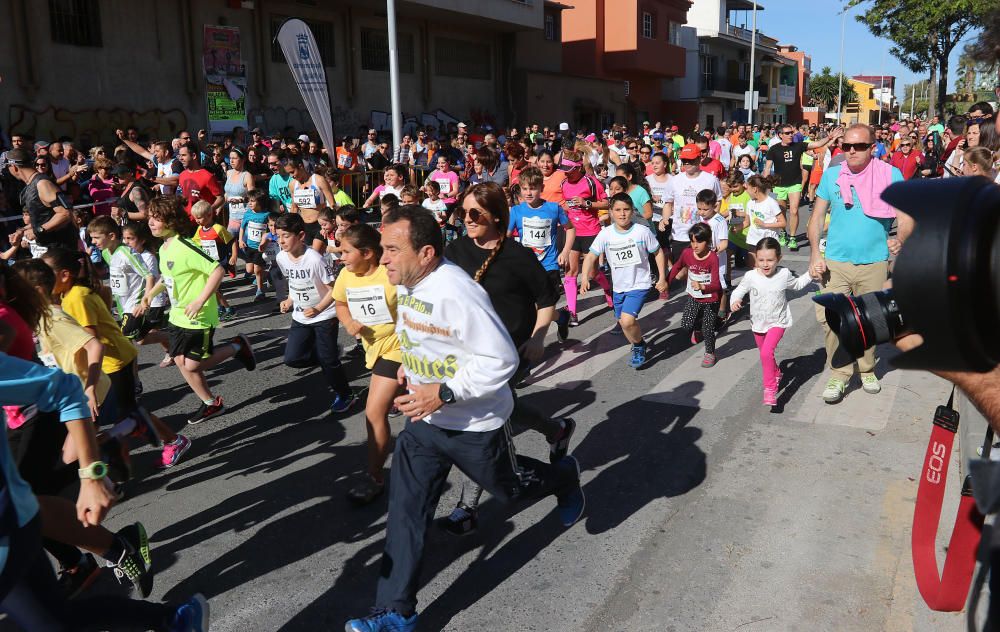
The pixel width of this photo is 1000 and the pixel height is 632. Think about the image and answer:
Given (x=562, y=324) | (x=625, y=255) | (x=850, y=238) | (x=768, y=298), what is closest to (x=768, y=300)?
(x=768, y=298)

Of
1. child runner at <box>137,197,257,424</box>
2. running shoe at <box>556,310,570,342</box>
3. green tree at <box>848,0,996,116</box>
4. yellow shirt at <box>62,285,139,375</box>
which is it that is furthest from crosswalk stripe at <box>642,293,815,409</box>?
green tree at <box>848,0,996,116</box>

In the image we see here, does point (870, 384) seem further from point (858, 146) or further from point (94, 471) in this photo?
point (94, 471)

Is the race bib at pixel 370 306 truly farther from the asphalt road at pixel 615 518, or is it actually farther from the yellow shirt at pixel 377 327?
the asphalt road at pixel 615 518

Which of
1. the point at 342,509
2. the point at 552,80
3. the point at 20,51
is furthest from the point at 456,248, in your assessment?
the point at 552,80

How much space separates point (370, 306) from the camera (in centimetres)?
514

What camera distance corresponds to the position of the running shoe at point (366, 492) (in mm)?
4695

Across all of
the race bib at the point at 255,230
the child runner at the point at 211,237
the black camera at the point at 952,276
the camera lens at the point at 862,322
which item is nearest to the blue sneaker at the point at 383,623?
the camera lens at the point at 862,322

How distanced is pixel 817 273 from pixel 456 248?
3.01 m

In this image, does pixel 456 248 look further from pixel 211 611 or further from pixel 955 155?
pixel 955 155

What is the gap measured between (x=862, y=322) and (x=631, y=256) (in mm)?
5666

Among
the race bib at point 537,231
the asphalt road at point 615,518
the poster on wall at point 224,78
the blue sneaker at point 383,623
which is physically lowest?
the asphalt road at point 615,518

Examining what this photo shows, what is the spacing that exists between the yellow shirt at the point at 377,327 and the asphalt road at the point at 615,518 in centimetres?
86

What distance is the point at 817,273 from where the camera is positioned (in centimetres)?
625

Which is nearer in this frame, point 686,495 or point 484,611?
point 484,611
